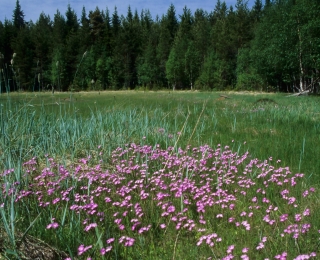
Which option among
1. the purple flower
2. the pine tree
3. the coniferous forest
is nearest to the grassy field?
the purple flower

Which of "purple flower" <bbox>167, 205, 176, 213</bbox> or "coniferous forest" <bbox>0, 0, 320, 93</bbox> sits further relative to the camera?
"coniferous forest" <bbox>0, 0, 320, 93</bbox>

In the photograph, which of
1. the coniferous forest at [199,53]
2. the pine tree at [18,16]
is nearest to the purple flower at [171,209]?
the coniferous forest at [199,53]

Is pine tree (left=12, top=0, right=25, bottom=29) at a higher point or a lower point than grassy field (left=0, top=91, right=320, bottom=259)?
higher

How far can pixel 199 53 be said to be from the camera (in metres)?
66.6

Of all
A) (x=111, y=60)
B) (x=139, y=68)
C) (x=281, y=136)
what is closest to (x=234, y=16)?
(x=139, y=68)

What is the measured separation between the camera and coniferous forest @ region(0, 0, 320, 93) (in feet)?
116

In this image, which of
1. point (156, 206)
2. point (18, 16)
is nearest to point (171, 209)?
point (156, 206)

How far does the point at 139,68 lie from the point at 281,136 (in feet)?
216

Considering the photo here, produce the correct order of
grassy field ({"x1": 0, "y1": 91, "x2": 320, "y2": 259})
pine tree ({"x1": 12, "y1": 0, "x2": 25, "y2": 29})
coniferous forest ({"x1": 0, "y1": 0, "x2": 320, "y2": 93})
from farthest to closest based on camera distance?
1. pine tree ({"x1": 12, "y1": 0, "x2": 25, "y2": 29})
2. coniferous forest ({"x1": 0, "y1": 0, "x2": 320, "y2": 93})
3. grassy field ({"x1": 0, "y1": 91, "x2": 320, "y2": 259})

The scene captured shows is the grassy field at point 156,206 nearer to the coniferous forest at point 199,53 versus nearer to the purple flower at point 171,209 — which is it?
the purple flower at point 171,209

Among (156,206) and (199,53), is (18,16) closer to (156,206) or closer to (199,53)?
(199,53)

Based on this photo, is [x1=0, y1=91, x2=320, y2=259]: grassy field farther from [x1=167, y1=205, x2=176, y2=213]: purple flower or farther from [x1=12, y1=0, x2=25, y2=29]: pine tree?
[x1=12, y1=0, x2=25, y2=29]: pine tree

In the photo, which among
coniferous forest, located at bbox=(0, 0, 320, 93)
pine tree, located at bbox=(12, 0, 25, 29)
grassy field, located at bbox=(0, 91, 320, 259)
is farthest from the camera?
pine tree, located at bbox=(12, 0, 25, 29)

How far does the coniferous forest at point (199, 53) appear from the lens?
35281mm
